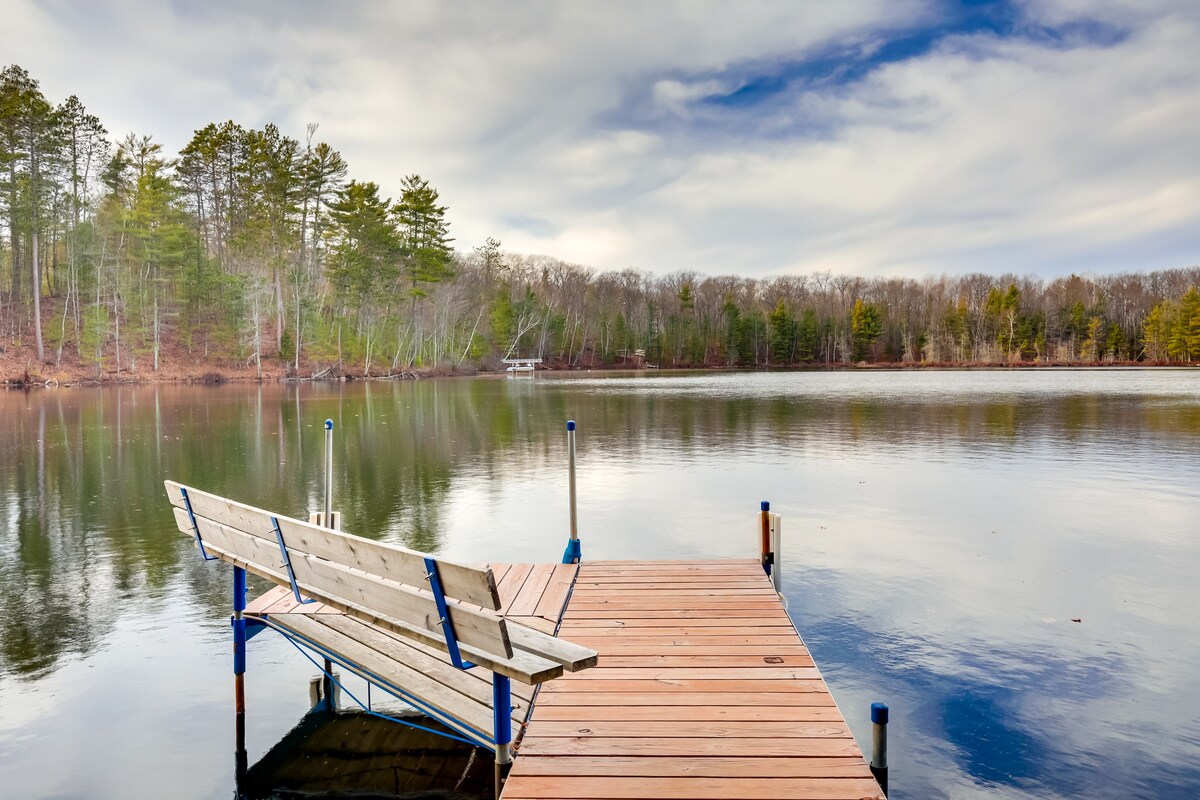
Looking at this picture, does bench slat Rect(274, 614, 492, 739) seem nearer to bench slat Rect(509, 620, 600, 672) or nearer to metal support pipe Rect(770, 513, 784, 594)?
bench slat Rect(509, 620, 600, 672)

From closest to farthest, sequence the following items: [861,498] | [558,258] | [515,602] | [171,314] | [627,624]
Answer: [627,624] < [515,602] < [861,498] < [171,314] < [558,258]

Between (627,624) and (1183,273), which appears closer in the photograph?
(627,624)

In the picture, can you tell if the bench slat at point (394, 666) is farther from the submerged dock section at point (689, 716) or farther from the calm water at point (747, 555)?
the calm water at point (747, 555)

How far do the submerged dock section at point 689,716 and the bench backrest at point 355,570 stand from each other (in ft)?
2.36

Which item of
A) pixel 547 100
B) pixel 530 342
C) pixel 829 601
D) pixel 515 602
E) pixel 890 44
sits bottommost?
pixel 829 601

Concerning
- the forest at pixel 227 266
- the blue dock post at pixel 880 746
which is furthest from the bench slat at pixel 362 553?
the forest at pixel 227 266

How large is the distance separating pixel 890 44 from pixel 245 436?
128 feet

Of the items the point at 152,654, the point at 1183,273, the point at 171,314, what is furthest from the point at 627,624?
the point at 1183,273

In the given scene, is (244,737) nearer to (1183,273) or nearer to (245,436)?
(245,436)

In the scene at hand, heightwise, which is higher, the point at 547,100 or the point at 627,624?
the point at 547,100

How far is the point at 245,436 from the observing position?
20.4m

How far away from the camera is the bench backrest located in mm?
2977

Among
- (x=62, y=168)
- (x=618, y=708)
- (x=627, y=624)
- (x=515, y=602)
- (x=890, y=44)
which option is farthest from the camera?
(x=62, y=168)

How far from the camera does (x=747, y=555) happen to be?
906 cm
